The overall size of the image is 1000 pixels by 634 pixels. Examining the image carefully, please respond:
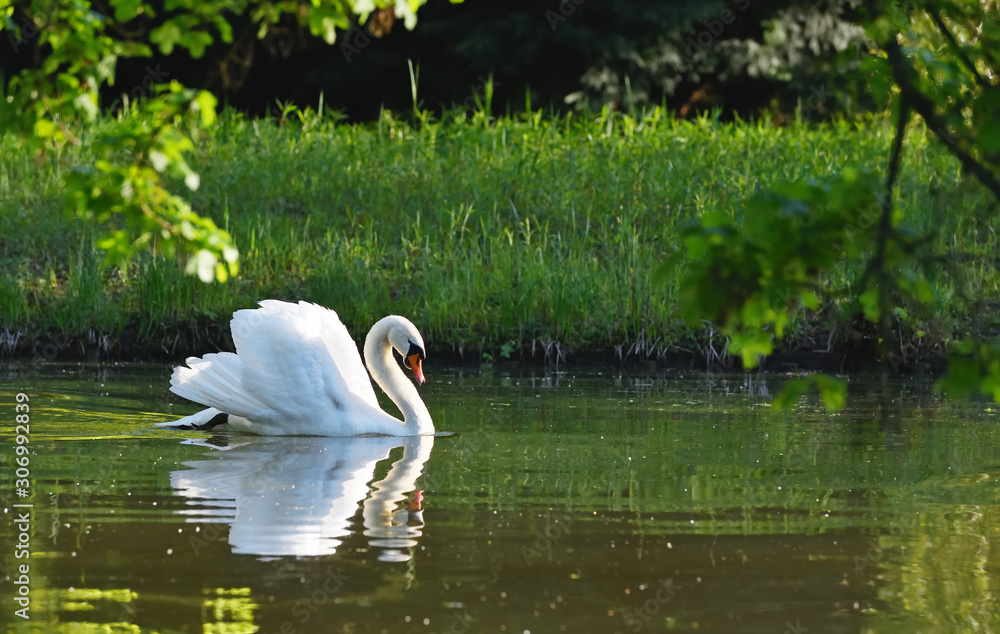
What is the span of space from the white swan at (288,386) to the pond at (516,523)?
180 millimetres

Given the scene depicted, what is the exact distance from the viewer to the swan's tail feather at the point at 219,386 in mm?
7414

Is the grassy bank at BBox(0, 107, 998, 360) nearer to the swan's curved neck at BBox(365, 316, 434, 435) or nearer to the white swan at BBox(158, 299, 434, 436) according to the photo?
the swan's curved neck at BBox(365, 316, 434, 435)

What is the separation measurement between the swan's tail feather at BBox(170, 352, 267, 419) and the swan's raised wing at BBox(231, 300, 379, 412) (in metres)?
0.07

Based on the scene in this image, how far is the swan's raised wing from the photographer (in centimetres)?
740

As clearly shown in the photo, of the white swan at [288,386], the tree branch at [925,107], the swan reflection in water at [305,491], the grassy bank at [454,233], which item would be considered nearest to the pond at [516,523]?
the swan reflection in water at [305,491]

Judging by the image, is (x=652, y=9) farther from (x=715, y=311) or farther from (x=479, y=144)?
(x=715, y=311)

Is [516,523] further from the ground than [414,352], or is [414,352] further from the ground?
[414,352]

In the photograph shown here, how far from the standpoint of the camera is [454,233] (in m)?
13.0

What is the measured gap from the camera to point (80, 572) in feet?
13.6

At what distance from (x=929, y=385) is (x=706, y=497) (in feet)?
15.4

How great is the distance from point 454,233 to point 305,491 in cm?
758

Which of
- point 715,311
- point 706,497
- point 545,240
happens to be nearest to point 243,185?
point 545,240

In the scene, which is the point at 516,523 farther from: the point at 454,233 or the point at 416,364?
the point at 454,233

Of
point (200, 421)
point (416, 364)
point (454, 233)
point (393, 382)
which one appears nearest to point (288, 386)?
point (200, 421)
